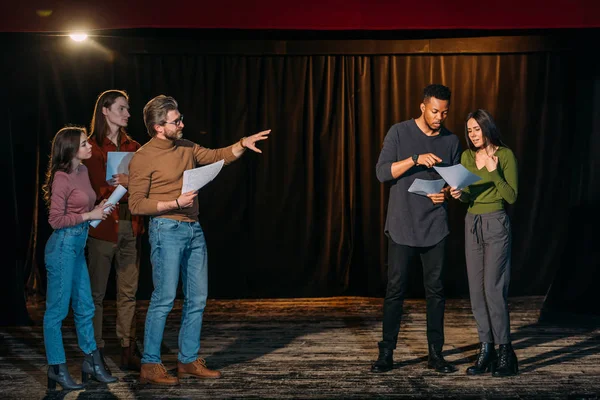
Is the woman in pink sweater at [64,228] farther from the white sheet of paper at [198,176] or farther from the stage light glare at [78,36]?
the stage light glare at [78,36]

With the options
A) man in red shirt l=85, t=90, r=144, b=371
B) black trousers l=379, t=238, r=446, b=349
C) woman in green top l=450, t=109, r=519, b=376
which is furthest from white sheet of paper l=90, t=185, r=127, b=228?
woman in green top l=450, t=109, r=519, b=376

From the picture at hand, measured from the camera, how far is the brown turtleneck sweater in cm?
387

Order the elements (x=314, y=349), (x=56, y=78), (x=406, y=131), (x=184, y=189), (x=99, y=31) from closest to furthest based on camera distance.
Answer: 1. (x=184, y=189)
2. (x=406, y=131)
3. (x=314, y=349)
4. (x=99, y=31)
5. (x=56, y=78)

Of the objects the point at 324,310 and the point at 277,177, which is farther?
the point at 277,177

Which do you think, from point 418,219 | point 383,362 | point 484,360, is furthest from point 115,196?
point 484,360

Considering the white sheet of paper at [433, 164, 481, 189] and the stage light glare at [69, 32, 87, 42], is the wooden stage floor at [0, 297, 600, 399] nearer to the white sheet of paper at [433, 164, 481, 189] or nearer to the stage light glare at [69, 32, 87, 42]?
the white sheet of paper at [433, 164, 481, 189]

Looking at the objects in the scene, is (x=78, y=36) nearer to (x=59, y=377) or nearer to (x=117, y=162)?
(x=117, y=162)

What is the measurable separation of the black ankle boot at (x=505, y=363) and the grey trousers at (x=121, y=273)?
2026mm

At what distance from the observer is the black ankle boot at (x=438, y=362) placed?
420 cm

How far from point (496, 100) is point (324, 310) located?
232cm

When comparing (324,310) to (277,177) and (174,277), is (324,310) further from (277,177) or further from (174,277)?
(174,277)

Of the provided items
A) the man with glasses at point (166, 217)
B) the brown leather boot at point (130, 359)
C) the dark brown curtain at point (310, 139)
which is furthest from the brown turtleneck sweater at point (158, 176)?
the dark brown curtain at point (310, 139)

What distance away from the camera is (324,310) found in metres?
6.04

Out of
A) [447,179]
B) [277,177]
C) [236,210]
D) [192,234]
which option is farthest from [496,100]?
[192,234]
